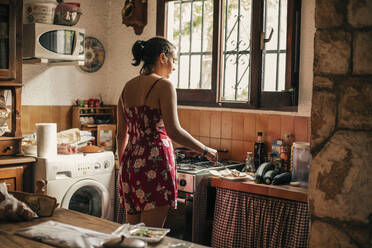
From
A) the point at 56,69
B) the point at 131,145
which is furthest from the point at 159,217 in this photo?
the point at 56,69

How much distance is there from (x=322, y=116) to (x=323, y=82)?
13 centimetres

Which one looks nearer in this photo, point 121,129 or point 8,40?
point 121,129

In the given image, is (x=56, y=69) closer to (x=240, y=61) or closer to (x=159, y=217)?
(x=240, y=61)

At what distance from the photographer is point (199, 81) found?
435cm

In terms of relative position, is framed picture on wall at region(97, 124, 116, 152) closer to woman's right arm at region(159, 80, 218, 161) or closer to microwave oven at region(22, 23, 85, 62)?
microwave oven at region(22, 23, 85, 62)

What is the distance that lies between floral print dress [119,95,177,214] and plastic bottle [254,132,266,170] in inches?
53.5

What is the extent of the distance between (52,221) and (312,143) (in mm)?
1159

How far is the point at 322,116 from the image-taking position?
1721mm

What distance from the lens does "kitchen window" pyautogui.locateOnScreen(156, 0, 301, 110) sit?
3549 mm

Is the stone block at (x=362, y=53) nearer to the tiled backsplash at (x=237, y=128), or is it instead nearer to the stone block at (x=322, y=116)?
the stone block at (x=322, y=116)

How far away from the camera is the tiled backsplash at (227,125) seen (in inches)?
146

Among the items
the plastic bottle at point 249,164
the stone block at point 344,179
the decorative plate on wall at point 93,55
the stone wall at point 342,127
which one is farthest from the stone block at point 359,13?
the decorative plate on wall at point 93,55

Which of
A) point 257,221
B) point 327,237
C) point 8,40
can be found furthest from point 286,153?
point 8,40

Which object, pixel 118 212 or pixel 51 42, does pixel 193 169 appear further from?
pixel 51 42
